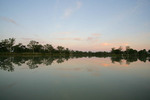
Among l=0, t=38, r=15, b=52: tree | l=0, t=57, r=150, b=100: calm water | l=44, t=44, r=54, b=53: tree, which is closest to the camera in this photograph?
l=0, t=57, r=150, b=100: calm water

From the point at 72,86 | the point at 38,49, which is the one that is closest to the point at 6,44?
the point at 38,49

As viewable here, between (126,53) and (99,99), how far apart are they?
Result: 103 m

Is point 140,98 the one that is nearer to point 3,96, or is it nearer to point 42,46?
point 3,96

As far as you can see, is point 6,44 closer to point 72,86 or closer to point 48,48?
point 48,48

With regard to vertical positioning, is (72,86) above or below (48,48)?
below

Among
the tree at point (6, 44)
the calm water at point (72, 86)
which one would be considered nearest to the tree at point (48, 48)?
the tree at point (6, 44)

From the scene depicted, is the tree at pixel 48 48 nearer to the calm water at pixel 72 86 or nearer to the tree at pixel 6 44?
the tree at pixel 6 44

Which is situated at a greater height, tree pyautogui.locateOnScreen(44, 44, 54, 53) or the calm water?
tree pyautogui.locateOnScreen(44, 44, 54, 53)

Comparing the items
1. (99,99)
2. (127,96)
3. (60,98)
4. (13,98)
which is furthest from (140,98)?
(13,98)

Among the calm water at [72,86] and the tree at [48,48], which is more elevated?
the tree at [48,48]

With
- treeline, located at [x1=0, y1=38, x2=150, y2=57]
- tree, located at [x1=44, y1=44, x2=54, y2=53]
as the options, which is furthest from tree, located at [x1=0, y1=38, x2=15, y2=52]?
tree, located at [x1=44, y1=44, x2=54, y2=53]

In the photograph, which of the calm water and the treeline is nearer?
the calm water

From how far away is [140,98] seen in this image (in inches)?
168

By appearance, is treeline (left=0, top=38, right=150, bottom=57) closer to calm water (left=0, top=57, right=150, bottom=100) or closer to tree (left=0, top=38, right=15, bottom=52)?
tree (left=0, top=38, right=15, bottom=52)
